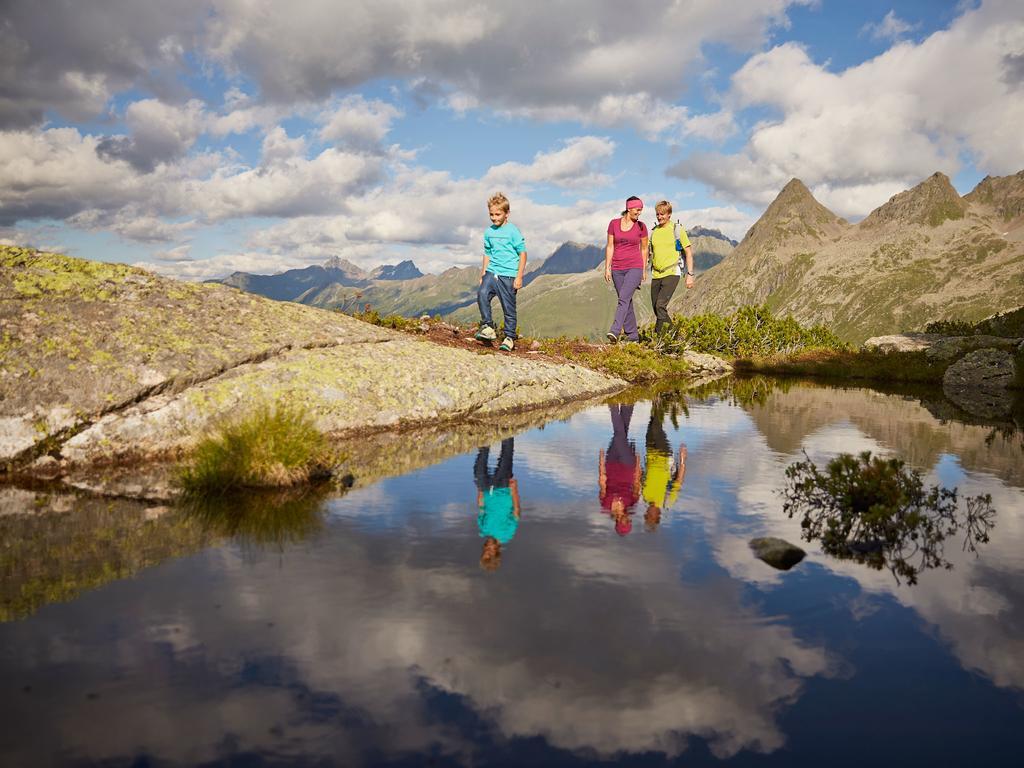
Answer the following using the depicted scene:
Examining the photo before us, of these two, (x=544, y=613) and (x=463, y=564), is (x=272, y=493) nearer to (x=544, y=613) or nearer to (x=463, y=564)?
(x=463, y=564)

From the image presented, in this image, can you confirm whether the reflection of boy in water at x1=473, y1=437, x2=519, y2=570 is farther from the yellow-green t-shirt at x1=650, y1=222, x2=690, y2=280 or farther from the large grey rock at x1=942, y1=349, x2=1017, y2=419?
the large grey rock at x1=942, y1=349, x2=1017, y2=419

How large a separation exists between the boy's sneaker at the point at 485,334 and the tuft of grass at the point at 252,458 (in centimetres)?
1107

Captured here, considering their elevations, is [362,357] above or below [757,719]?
above

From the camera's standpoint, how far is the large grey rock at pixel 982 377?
21.4 m

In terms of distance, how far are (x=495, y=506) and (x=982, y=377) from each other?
25615 millimetres

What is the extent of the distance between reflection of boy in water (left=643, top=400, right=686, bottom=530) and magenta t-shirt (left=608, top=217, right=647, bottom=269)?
1119cm

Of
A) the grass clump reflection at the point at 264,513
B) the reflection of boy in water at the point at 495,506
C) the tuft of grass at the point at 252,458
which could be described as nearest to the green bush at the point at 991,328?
the reflection of boy in water at the point at 495,506

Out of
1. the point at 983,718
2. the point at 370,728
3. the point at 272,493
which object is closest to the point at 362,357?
the point at 272,493

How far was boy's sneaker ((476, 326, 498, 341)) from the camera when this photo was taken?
1944cm

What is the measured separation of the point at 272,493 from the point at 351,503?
44.7 inches

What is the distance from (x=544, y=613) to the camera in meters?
4.71

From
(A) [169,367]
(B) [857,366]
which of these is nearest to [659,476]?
(A) [169,367]

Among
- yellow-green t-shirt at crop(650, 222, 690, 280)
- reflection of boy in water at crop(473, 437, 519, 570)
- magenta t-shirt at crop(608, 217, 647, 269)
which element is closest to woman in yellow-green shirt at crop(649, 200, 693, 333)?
yellow-green t-shirt at crop(650, 222, 690, 280)

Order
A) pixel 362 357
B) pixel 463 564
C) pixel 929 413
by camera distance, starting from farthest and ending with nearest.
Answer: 1. pixel 929 413
2. pixel 362 357
3. pixel 463 564
